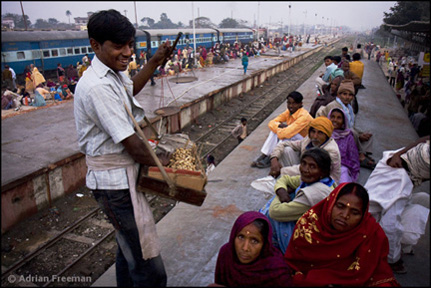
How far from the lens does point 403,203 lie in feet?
9.16

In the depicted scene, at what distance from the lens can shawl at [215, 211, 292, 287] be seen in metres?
1.73

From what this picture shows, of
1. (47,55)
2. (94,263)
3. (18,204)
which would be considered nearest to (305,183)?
(94,263)

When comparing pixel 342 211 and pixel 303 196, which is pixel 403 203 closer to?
pixel 303 196

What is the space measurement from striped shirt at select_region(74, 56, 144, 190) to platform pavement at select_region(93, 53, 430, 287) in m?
0.69

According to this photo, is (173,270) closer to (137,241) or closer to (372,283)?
(137,241)

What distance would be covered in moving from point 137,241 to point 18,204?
16.1 ft

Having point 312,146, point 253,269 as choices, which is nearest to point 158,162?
point 253,269

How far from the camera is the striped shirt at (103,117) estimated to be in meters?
1.51

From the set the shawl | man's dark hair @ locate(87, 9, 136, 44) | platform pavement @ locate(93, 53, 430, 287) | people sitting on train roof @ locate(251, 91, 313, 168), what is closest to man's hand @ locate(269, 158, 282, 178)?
platform pavement @ locate(93, 53, 430, 287)

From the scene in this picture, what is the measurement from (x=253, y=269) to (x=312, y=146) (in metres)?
2.37

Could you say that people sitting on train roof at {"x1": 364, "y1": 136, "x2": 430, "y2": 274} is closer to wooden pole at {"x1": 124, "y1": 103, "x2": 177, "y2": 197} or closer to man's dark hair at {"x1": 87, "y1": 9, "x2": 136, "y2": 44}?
wooden pole at {"x1": 124, "y1": 103, "x2": 177, "y2": 197}

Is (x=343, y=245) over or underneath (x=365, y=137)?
over

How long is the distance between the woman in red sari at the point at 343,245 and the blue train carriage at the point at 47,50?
1632cm

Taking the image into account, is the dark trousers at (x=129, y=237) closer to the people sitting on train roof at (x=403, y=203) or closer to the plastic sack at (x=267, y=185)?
the people sitting on train roof at (x=403, y=203)
